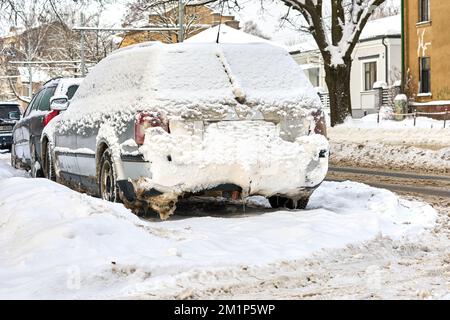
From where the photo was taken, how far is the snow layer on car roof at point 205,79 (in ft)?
26.8

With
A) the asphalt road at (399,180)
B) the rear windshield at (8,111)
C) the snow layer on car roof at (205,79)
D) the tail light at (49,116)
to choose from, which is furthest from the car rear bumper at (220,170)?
the rear windshield at (8,111)

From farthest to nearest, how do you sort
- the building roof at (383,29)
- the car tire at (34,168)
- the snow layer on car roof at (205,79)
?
Answer: the building roof at (383,29)
the car tire at (34,168)
the snow layer on car roof at (205,79)

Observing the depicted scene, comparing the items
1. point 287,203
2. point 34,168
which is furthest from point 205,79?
point 34,168

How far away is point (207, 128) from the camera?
8062mm

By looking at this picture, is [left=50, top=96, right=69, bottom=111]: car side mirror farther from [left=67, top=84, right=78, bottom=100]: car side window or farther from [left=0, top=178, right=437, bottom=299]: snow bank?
[left=0, top=178, right=437, bottom=299]: snow bank

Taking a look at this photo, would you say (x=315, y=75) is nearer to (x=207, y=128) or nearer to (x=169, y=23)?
(x=169, y=23)

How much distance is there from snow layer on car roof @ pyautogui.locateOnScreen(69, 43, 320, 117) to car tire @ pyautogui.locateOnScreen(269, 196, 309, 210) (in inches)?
41.7

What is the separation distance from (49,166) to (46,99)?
8.27 feet

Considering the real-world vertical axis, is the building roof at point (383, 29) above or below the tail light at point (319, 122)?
above

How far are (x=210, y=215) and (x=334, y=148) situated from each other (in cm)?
1519

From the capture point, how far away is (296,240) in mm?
6926

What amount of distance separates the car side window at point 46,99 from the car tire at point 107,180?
5.51 meters

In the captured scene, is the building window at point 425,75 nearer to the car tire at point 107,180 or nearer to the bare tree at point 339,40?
the bare tree at point 339,40

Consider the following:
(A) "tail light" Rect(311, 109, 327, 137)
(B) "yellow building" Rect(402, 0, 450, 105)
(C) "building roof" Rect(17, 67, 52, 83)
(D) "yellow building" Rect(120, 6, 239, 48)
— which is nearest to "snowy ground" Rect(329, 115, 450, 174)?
(A) "tail light" Rect(311, 109, 327, 137)
